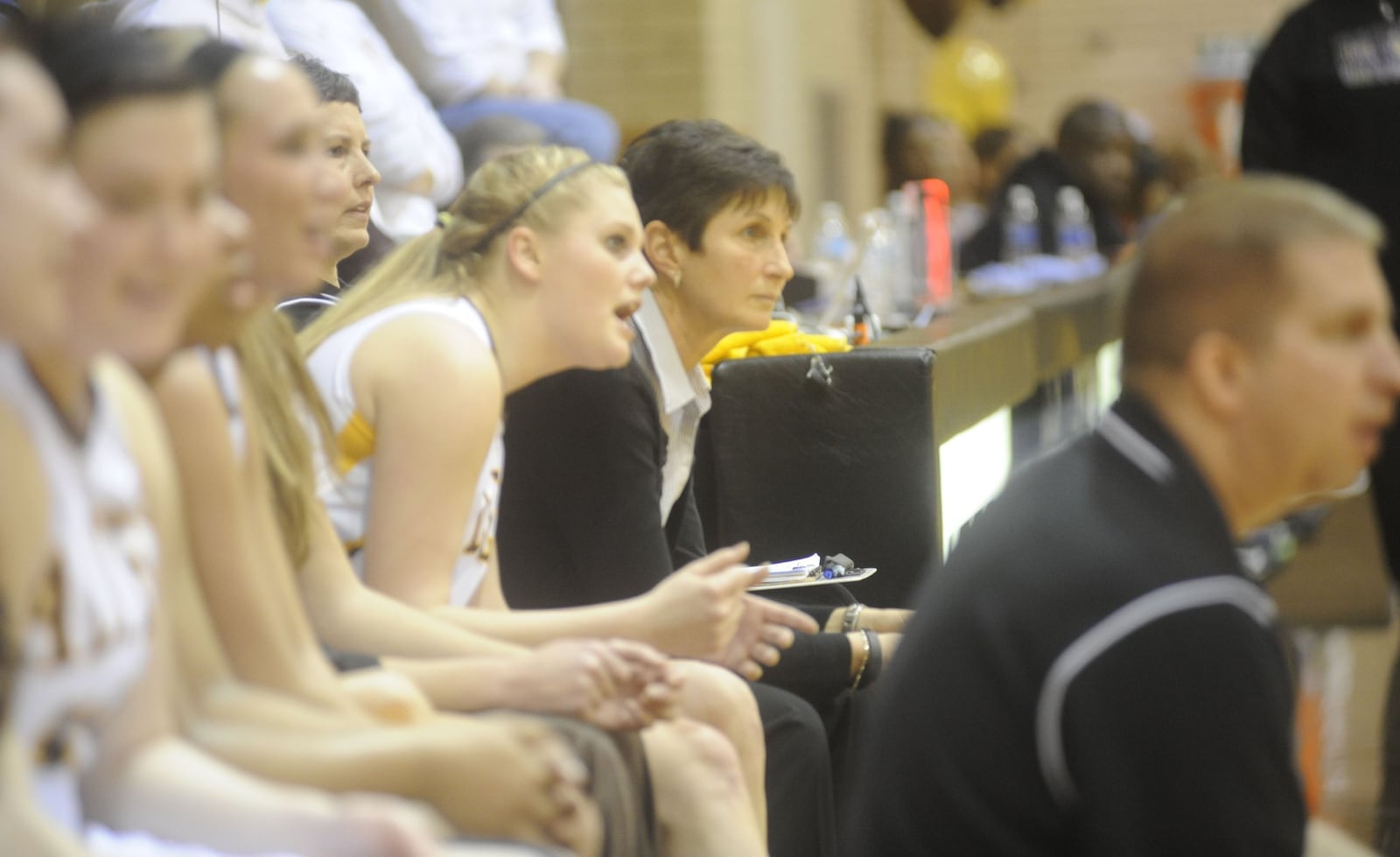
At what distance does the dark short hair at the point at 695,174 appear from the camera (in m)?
2.90

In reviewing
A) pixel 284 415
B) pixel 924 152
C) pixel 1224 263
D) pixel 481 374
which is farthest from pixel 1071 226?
pixel 284 415

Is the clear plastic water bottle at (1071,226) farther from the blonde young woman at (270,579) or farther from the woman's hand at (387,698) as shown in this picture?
the blonde young woman at (270,579)

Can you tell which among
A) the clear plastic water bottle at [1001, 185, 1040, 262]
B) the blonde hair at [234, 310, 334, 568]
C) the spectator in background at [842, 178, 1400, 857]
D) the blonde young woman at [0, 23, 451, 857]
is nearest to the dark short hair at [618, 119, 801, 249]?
the blonde hair at [234, 310, 334, 568]

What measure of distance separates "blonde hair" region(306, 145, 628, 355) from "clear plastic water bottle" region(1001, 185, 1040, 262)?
5.76 m

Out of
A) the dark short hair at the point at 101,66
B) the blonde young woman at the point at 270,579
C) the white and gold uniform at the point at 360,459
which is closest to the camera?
the dark short hair at the point at 101,66

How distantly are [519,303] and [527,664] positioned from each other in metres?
0.58

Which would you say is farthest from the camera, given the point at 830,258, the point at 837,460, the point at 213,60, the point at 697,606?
the point at 830,258

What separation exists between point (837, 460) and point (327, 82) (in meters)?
1.12

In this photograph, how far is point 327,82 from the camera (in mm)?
2588

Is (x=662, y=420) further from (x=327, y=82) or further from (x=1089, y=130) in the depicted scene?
(x=1089, y=130)

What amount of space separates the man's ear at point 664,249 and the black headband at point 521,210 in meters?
0.67

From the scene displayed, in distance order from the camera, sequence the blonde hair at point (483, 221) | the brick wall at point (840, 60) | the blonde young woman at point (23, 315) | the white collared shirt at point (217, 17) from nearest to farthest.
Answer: the blonde young woman at point (23, 315) < the blonde hair at point (483, 221) < the white collared shirt at point (217, 17) < the brick wall at point (840, 60)

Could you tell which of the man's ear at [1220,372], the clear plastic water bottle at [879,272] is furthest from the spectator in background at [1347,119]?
the man's ear at [1220,372]

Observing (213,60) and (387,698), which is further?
(387,698)
